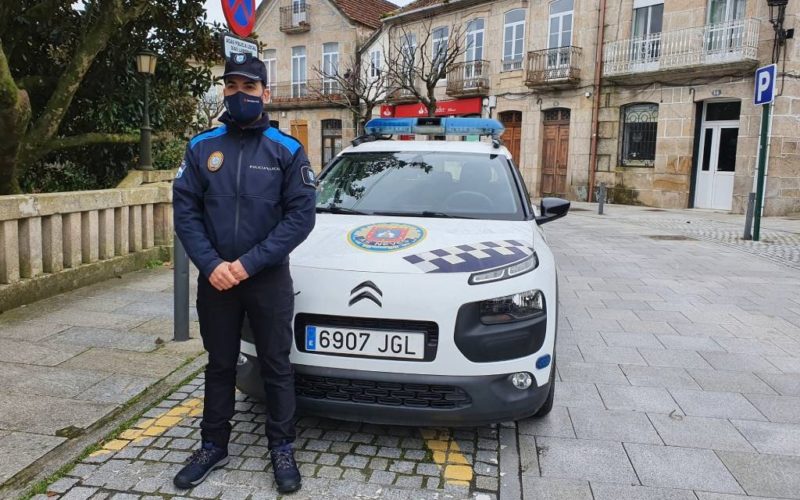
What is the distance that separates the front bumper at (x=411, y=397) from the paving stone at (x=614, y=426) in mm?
675

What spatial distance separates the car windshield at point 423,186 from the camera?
431cm

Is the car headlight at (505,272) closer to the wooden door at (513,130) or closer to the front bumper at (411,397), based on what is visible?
the front bumper at (411,397)

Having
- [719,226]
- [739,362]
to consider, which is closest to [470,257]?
[739,362]

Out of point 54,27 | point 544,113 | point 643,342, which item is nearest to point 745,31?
point 544,113

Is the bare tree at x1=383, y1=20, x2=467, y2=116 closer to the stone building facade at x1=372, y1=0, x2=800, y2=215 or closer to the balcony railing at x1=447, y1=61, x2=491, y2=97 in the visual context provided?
the balcony railing at x1=447, y1=61, x2=491, y2=97

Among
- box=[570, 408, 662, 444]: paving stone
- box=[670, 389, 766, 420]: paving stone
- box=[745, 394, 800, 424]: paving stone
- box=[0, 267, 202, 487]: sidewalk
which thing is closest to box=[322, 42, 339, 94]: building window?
box=[0, 267, 202, 487]: sidewalk

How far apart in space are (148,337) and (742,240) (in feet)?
37.5

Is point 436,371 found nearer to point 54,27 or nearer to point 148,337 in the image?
point 148,337

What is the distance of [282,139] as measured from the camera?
10.1 ft

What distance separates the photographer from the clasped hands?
284 centimetres

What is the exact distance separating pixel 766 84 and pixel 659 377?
871 cm

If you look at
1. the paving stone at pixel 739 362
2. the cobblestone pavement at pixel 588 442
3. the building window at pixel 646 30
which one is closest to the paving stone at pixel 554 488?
A: the cobblestone pavement at pixel 588 442

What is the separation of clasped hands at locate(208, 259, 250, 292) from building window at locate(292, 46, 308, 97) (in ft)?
108

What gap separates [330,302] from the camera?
10.4 feet
